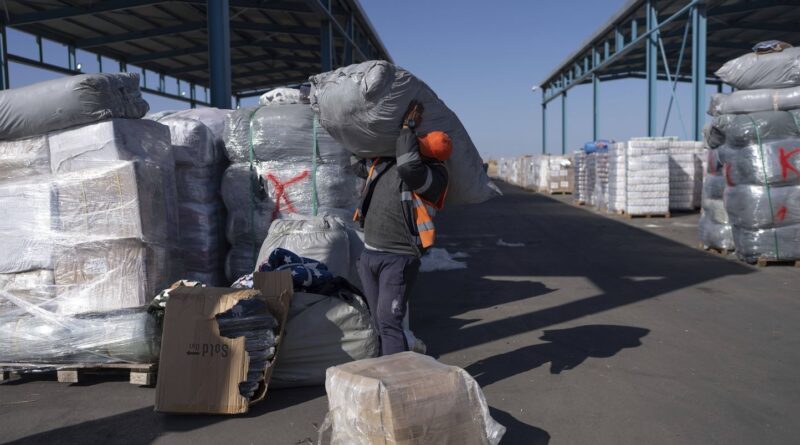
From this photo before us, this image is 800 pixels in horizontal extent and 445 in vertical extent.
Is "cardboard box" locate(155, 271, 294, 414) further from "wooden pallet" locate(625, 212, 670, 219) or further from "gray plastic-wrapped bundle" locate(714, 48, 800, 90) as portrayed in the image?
"wooden pallet" locate(625, 212, 670, 219)

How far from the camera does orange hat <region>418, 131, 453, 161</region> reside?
10.7ft

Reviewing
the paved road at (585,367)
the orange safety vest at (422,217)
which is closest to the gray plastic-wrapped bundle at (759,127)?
the paved road at (585,367)

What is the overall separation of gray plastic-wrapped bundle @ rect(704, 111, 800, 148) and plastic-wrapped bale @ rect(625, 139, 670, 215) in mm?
6344

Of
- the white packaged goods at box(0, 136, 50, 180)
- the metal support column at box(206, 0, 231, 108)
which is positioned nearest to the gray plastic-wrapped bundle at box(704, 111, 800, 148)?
the metal support column at box(206, 0, 231, 108)

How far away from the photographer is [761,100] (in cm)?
823

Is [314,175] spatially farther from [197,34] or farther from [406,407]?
[197,34]

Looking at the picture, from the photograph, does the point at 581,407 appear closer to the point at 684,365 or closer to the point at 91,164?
the point at 684,365

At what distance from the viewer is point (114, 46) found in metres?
15.4

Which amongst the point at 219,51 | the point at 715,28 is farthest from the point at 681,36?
the point at 219,51

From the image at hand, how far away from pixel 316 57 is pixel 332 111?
16.3 metres

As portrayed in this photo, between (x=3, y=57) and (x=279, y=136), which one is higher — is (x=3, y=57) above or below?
above

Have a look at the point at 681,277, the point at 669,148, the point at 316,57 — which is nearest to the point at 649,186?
the point at 669,148

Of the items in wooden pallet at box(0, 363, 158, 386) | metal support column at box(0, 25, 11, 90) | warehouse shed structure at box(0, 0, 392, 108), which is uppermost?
warehouse shed structure at box(0, 0, 392, 108)

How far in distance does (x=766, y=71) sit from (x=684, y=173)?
8257mm
